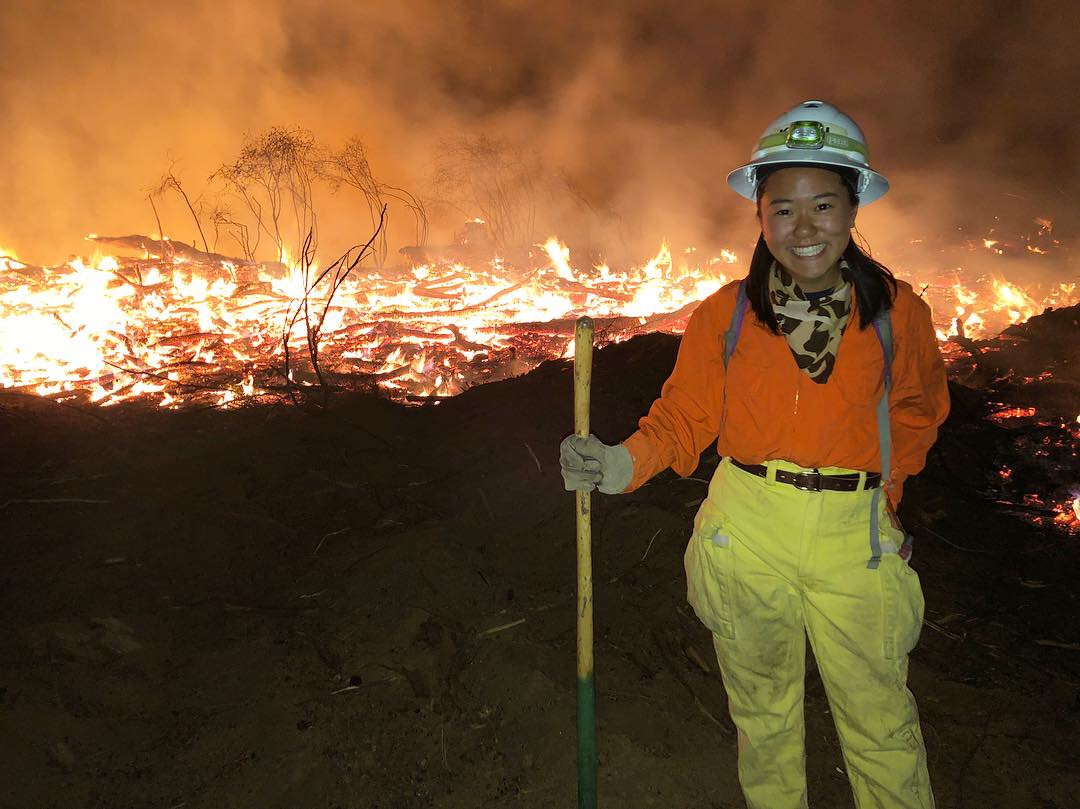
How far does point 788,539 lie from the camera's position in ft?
6.89

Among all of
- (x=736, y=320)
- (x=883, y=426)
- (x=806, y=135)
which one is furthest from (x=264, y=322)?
(x=883, y=426)

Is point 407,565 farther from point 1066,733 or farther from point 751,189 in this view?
point 1066,733

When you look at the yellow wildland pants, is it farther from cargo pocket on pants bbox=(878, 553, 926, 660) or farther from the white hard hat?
the white hard hat

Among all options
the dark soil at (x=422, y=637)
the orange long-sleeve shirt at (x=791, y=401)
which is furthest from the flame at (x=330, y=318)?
the orange long-sleeve shirt at (x=791, y=401)

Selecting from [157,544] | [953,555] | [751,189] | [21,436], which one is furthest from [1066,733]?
[21,436]

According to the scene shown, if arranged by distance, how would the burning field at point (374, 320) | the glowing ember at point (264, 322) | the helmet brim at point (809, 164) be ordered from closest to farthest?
the helmet brim at point (809, 164) < the burning field at point (374, 320) < the glowing ember at point (264, 322)

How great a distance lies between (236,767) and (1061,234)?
826 inches

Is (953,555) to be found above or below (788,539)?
below

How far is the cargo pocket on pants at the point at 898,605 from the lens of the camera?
6.69ft

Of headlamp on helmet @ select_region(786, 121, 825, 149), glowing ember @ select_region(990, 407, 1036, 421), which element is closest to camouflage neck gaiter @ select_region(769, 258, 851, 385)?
headlamp on helmet @ select_region(786, 121, 825, 149)

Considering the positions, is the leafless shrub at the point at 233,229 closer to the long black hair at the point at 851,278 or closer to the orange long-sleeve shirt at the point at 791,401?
the orange long-sleeve shirt at the point at 791,401

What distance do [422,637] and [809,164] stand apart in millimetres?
3093

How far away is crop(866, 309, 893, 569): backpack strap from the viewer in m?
2.05

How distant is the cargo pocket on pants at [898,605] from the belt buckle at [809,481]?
338 millimetres
